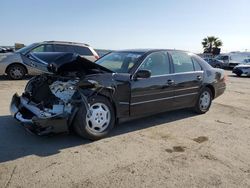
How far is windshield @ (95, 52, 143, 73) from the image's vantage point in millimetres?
5521

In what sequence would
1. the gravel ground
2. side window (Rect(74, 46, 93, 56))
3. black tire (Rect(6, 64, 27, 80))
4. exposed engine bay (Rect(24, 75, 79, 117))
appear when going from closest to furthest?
1. the gravel ground
2. exposed engine bay (Rect(24, 75, 79, 117))
3. black tire (Rect(6, 64, 27, 80))
4. side window (Rect(74, 46, 93, 56))

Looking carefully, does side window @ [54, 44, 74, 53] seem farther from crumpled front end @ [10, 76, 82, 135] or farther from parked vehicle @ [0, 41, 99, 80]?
crumpled front end @ [10, 76, 82, 135]

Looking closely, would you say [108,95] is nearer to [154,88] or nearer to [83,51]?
[154,88]

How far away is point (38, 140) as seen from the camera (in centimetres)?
473

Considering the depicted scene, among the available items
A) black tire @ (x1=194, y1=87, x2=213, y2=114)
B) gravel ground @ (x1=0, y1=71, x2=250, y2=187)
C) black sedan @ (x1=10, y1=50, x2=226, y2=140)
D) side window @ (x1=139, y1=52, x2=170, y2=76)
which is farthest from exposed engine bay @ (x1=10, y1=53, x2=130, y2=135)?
black tire @ (x1=194, y1=87, x2=213, y2=114)

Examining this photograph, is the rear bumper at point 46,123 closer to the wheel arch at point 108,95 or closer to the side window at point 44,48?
the wheel arch at point 108,95

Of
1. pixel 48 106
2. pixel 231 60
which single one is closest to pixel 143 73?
pixel 48 106

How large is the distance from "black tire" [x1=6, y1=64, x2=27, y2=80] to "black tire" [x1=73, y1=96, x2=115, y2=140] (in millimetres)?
8374

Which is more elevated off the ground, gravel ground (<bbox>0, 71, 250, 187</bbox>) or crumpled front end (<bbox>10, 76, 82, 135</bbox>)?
crumpled front end (<bbox>10, 76, 82, 135</bbox>)

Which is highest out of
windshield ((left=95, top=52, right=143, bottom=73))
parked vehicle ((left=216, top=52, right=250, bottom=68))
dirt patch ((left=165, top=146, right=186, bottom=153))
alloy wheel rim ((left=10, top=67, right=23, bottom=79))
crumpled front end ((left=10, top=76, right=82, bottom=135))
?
windshield ((left=95, top=52, right=143, bottom=73))

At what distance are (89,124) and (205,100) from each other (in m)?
3.51

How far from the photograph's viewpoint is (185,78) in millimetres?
6371

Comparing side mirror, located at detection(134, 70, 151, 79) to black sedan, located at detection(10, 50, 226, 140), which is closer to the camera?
black sedan, located at detection(10, 50, 226, 140)

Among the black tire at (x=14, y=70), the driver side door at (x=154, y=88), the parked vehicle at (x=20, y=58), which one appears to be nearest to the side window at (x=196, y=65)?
the driver side door at (x=154, y=88)
